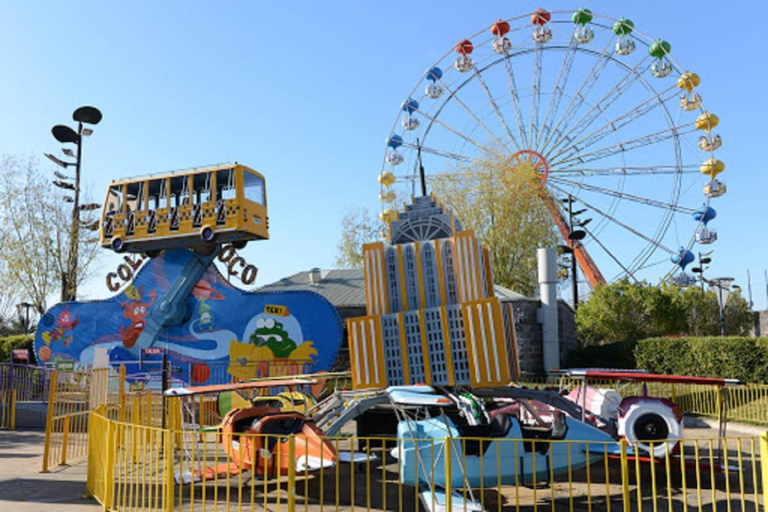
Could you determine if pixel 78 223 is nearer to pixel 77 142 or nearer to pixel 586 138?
pixel 77 142

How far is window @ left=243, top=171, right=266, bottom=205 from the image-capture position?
20.7 meters

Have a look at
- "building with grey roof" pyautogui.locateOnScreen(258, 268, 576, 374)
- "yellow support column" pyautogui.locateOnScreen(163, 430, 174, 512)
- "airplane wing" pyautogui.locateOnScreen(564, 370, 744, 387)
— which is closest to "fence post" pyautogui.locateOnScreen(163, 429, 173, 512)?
"yellow support column" pyautogui.locateOnScreen(163, 430, 174, 512)

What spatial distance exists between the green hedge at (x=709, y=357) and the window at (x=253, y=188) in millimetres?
14307

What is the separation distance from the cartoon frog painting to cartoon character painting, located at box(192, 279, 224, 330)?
5.40 ft

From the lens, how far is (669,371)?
72.2ft

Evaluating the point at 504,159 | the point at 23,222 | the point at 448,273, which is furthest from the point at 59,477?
the point at 504,159

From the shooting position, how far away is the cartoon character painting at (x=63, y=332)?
73.1 ft

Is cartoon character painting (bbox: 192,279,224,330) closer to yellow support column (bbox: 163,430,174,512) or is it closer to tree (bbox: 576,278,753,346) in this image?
yellow support column (bbox: 163,430,174,512)

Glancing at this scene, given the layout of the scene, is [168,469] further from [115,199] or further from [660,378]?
[115,199]

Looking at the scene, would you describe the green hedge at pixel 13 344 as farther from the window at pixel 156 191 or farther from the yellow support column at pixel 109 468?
the yellow support column at pixel 109 468

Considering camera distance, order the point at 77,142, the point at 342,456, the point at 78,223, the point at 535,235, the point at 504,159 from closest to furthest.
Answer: the point at 342,456 → the point at 77,142 → the point at 78,223 → the point at 504,159 → the point at 535,235

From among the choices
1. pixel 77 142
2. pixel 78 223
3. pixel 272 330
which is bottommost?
pixel 272 330

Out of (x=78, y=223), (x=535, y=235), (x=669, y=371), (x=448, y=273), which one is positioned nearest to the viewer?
(x=448, y=273)

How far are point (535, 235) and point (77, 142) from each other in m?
22.8
